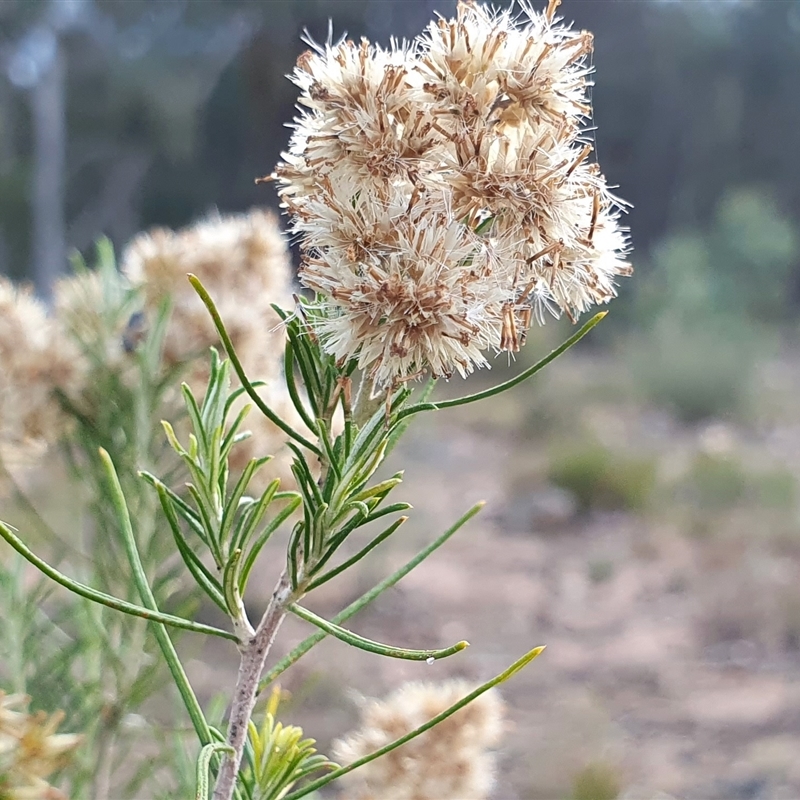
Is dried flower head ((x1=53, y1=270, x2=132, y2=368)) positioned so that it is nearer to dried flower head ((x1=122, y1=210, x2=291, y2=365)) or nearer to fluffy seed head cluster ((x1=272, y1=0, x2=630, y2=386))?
dried flower head ((x1=122, y1=210, x2=291, y2=365))

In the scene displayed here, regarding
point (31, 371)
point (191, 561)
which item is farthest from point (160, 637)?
point (31, 371)

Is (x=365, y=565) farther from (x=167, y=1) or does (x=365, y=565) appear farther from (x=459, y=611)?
(x=167, y=1)

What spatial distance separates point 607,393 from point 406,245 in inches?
244

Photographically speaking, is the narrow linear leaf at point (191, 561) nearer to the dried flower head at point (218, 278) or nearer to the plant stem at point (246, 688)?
the plant stem at point (246, 688)

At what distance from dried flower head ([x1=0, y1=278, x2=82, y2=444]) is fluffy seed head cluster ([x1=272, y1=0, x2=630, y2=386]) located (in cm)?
36

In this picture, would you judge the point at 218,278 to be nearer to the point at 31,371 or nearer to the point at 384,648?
the point at 31,371

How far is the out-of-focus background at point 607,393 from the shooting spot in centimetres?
264

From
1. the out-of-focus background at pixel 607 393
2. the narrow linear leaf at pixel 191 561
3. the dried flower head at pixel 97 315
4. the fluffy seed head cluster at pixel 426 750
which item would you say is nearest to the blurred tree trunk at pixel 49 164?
the out-of-focus background at pixel 607 393

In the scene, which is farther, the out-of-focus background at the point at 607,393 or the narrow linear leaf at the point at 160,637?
the out-of-focus background at the point at 607,393

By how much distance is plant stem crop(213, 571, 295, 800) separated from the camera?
328 millimetres

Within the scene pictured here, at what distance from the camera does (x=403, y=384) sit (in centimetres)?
31

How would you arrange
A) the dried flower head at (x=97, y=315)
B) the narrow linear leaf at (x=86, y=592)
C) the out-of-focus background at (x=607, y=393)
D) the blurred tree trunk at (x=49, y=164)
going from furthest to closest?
the blurred tree trunk at (x=49, y=164) < the out-of-focus background at (x=607, y=393) < the dried flower head at (x=97, y=315) < the narrow linear leaf at (x=86, y=592)

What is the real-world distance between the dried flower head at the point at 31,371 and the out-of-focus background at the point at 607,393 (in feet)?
0.94

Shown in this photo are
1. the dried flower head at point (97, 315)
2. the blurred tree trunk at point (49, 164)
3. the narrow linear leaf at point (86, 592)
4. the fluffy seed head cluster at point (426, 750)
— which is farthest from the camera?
the blurred tree trunk at point (49, 164)
